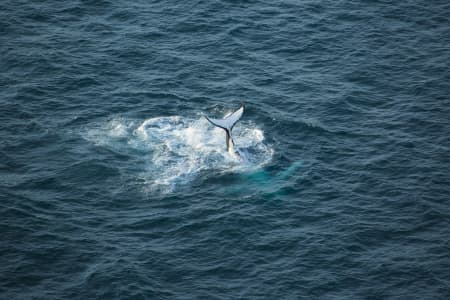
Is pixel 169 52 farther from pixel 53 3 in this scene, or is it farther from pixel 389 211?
pixel 389 211

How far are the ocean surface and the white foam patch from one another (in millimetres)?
234

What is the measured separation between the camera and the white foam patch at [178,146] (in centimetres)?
8306

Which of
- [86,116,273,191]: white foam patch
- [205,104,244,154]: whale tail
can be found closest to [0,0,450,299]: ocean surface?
[86,116,273,191]: white foam patch

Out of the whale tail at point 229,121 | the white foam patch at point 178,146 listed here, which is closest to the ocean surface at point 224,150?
the white foam patch at point 178,146

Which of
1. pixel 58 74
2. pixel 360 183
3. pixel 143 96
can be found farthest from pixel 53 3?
pixel 360 183

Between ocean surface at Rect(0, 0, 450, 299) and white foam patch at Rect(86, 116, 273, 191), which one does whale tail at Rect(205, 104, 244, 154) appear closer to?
white foam patch at Rect(86, 116, 273, 191)

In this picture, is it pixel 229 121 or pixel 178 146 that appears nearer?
pixel 229 121

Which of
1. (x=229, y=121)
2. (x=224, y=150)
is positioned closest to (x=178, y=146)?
(x=224, y=150)

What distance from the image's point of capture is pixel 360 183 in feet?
268

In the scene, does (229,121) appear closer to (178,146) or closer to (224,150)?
(224,150)

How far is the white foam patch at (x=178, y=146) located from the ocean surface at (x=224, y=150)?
0.77 ft

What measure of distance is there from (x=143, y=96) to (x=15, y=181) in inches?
867

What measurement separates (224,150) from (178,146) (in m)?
5.43

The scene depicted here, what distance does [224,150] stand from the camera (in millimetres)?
87438
